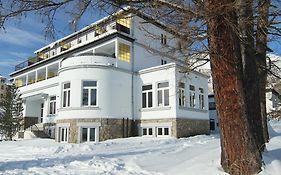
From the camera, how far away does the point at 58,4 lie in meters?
6.87

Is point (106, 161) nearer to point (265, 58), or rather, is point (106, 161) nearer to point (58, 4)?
point (58, 4)

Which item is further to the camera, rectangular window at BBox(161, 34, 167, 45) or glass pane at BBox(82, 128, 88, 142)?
glass pane at BBox(82, 128, 88, 142)

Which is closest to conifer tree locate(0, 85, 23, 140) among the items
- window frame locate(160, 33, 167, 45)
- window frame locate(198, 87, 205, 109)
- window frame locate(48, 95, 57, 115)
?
window frame locate(48, 95, 57, 115)

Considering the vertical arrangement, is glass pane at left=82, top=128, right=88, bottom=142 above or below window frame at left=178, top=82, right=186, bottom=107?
below

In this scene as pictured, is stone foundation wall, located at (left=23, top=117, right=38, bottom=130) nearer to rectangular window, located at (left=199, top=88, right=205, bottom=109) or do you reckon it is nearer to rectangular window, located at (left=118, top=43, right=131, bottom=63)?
rectangular window, located at (left=118, top=43, right=131, bottom=63)

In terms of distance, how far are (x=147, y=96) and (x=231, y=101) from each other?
55.4 ft

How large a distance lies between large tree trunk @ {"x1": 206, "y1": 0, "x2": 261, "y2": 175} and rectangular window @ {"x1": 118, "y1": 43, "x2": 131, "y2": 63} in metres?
17.5

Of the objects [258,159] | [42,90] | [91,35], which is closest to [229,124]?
[258,159]

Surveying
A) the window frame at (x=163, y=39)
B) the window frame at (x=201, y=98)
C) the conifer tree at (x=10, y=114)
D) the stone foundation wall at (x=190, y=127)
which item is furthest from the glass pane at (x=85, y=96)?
the window frame at (x=163, y=39)

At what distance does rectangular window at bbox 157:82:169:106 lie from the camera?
21.9 meters

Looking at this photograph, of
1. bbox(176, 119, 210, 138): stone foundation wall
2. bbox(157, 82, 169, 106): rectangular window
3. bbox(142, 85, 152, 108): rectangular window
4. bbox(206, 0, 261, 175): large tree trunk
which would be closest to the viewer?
bbox(206, 0, 261, 175): large tree trunk

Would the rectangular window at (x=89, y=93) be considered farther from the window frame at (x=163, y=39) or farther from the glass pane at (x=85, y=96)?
the window frame at (x=163, y=39)

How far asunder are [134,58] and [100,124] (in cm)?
666

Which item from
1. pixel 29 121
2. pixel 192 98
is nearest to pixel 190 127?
pixel 192 98
